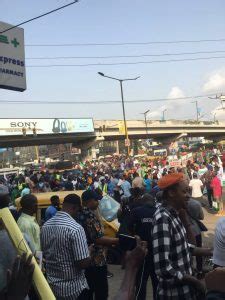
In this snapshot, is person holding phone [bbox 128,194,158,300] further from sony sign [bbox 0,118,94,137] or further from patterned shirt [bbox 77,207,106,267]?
sony sign [bbox 0,118,94,137]

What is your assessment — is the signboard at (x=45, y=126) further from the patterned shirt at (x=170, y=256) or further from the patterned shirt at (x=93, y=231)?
the patterned shirt at (x=170, y=256)

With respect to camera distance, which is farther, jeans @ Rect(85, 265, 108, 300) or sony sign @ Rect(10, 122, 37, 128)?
sony sign @ Rect(10, 122, 37, 128)

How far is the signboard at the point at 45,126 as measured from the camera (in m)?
53.1

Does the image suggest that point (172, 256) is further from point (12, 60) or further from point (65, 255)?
point (12, 60)

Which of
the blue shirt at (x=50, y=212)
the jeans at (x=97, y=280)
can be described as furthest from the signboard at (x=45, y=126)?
the jeans at (x=97, y=280)

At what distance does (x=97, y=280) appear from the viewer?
4.71 m

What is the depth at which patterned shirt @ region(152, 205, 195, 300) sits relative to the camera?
319 centimetres

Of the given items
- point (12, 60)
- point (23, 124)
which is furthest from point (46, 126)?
point (12, 60)

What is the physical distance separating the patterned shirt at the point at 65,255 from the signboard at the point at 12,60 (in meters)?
8.61

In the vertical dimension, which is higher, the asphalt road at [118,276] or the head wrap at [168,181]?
the head wrap at [168,181]

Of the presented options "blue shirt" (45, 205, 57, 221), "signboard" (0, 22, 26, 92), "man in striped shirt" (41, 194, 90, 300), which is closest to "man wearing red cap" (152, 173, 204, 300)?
"man in striped shirt" (41, 194, 90, 300)

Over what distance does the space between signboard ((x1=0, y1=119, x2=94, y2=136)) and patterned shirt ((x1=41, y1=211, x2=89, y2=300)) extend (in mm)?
48522

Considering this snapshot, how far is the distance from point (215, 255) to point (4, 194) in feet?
5.14

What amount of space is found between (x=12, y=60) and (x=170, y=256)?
10.1 meters
